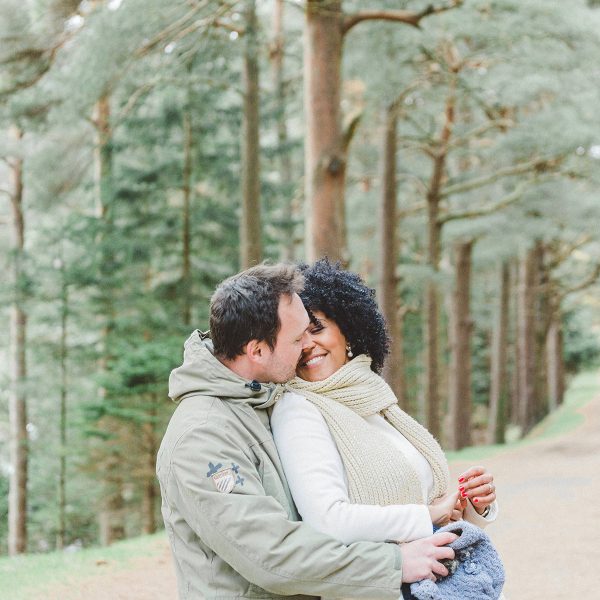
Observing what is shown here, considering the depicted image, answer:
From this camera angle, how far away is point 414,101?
1434 cm

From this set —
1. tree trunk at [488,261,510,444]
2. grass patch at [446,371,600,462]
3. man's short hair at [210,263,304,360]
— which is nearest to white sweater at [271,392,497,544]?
man's short hair at [210,263,304,360]

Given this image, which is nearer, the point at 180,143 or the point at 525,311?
the point at 180,143

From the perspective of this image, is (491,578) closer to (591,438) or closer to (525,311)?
(591,438)

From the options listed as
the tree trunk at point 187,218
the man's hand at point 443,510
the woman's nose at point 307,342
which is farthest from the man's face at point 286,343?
the tree trunk at point 187,218

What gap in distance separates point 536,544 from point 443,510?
20.0 feet

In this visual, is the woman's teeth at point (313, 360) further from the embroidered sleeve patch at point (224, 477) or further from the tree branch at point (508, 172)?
the tree branch at point (508, 172)

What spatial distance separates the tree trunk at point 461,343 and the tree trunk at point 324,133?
29.5ft

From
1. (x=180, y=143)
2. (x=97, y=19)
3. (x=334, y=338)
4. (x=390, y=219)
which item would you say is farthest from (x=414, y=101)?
(x=334, y=338)

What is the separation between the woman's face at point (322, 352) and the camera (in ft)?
8.74

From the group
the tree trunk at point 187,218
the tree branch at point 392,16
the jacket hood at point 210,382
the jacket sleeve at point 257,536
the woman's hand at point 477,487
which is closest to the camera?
the jacket sleeve at point 257,536

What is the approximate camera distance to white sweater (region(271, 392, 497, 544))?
6.97 feet

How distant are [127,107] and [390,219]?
4.76 m

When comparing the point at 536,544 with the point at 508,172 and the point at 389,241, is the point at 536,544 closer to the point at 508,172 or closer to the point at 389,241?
the point at 389,241

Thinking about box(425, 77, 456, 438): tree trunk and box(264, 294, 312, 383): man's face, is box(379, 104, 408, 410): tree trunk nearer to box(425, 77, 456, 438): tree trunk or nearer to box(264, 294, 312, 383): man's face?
box(425, 77, 456, 438): tree trunk
